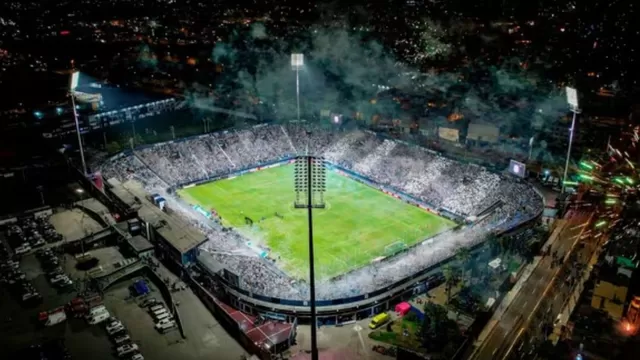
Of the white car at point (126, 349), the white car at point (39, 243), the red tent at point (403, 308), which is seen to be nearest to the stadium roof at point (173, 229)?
the white car at point (39, 243)

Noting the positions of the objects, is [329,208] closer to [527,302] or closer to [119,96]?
[527,302]

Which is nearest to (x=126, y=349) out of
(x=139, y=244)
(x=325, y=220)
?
(x=139, y=244)

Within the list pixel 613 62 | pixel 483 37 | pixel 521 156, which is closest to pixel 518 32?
pixel 483 37

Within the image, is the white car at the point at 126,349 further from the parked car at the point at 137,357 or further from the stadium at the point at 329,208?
the stadium at the point at 329,208

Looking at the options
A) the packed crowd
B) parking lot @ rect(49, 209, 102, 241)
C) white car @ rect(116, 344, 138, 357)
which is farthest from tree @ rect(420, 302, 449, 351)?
parking lot @ rect(49, 209, 102, 241)

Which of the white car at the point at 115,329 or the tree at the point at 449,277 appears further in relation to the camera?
the tree at the point at 449,277

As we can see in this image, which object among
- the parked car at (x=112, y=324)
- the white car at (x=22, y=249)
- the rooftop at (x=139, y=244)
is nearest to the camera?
the parked car at (x=112, y=324)
